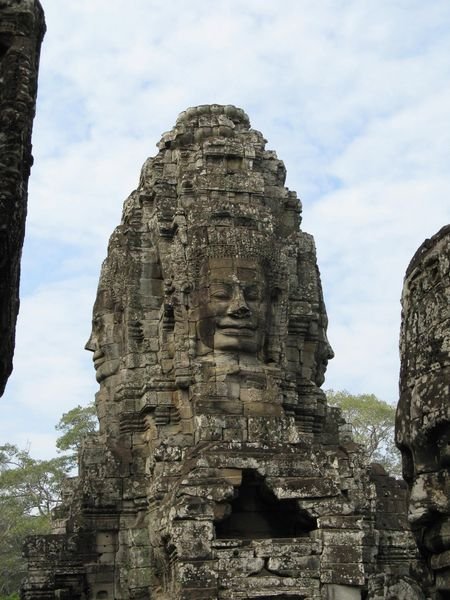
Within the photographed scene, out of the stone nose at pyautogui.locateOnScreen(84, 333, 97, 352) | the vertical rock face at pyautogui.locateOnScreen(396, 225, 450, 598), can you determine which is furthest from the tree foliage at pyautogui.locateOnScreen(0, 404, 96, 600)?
the vertical rock face at pyautogui.locateOnScreen(396, 225, 450, 598)

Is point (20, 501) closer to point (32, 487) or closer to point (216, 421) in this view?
point (32, 487)

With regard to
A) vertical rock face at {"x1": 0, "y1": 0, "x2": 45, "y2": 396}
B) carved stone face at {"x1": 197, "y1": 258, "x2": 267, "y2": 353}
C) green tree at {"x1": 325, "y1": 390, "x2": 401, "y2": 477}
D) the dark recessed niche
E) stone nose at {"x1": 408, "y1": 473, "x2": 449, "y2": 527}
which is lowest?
stone nose at {"x1": 408, "y1": 473, "x2": 449, "y2": 527}

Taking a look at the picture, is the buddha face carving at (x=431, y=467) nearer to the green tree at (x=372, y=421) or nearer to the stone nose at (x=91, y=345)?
the stone nose at (x=91, y=345)

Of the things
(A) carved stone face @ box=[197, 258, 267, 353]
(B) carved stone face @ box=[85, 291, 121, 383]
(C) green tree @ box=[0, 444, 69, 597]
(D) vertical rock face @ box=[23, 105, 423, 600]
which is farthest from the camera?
(C) green tree @ box=[0, 444, 69, 597]

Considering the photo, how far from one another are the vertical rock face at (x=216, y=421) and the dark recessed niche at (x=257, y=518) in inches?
0.9

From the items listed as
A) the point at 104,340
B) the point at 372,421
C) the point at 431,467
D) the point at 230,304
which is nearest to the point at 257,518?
the point at 230,304

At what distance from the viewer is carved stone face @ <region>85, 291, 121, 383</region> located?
20.5 m

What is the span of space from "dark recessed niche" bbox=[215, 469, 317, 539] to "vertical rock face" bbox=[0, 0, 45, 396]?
13.0 meters

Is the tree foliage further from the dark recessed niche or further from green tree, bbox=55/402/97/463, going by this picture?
the dark recessed niche

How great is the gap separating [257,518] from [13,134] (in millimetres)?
14118

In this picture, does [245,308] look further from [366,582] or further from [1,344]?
[1,344]

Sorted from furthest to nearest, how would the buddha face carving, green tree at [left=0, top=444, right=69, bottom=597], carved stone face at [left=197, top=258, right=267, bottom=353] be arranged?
green tree at [left=0, top=444, right=69, bottom=597] < carved stone face at [left=197, top=258, right=267, bottom=353] < the buddha face carving

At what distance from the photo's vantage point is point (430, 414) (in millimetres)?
5227

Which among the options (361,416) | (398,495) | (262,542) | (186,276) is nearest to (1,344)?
(262,542)
